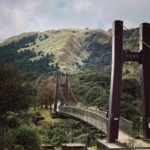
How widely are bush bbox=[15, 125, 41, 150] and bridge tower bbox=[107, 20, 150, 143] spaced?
415 cm

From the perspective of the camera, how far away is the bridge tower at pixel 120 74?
62.5 ft

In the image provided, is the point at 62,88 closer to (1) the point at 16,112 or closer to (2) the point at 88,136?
(2) the point at 88,136

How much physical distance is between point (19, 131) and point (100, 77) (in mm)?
47575

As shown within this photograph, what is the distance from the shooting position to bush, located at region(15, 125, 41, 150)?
2073 centimetres

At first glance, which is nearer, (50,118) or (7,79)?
(7,79)

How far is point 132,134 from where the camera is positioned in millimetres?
20844

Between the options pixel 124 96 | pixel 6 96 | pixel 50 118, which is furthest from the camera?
pixel 50 118

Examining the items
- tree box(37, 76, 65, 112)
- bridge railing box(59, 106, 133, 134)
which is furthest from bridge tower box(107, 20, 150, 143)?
tree box(37, 76, 65, 112)

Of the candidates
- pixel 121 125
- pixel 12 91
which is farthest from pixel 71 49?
pixel 12 91

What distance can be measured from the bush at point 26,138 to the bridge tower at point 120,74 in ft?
13.6

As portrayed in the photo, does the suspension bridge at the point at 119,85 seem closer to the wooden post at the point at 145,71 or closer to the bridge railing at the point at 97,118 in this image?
the wooden post at the point at 145,71

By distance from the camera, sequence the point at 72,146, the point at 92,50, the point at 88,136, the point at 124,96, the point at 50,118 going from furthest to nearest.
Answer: the point at 92,50 < the point at 50,118 < the point at 124,96 < the point at 88,136 < the point at 72,146

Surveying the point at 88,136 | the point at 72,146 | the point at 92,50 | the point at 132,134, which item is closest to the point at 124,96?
the point at 88,136

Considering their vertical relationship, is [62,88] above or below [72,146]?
above
